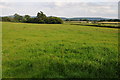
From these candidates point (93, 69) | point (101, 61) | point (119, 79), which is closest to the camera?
point (119, 79)

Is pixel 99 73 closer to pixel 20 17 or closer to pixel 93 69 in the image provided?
pixel 93 69

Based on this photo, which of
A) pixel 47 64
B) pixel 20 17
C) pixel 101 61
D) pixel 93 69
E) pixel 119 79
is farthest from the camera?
pixel 20 17

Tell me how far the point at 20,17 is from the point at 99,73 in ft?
355

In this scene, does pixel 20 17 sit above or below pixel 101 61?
above

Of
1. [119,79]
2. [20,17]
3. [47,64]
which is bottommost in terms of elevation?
[119,79]

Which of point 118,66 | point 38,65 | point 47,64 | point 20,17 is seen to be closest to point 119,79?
point 118,66

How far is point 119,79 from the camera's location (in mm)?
4586

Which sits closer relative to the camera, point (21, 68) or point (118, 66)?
point (21, 68)

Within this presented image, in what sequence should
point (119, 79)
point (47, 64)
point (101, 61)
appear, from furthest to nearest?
point (101, 61), point (47, 64), point (119, 79)

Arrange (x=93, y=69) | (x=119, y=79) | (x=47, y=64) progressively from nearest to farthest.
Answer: (x=119, y=79)
(x=93, y=69)
(x=47, y=64)

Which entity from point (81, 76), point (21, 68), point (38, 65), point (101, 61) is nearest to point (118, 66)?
point (101, 61)

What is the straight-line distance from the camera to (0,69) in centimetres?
511

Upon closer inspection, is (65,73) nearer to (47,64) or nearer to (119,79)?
(47,64)

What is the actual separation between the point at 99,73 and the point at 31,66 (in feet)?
9.17
